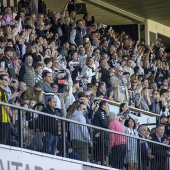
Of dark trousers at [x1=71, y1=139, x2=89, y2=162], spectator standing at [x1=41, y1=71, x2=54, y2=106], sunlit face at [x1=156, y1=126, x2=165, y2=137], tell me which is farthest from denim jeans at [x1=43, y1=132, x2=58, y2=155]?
sunlit face at [x1=156, y1=126, x2=165, y2=137]

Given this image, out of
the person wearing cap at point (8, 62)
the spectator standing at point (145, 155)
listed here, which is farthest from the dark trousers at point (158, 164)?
the person wearing cap at point (8, 62)

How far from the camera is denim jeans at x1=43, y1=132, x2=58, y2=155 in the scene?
53.6ft

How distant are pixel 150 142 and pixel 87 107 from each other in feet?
5.94

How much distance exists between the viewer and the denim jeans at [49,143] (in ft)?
53.6

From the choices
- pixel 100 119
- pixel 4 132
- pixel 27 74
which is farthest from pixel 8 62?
pixel 4 132

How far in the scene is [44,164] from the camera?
1662cm

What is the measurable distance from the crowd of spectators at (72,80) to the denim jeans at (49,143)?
2 centimetres

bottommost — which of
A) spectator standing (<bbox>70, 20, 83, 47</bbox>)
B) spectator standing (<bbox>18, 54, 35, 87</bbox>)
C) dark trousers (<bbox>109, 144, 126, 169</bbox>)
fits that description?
dark trousers (<bbox>109, 144, 126, 169</bbox>)

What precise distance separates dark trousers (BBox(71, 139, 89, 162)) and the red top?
71cm

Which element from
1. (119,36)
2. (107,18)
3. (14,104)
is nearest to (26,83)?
(14,104)

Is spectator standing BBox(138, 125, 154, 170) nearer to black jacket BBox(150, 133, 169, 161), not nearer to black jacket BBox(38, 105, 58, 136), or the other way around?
black jacket BBox(150, 133, 169, 161)

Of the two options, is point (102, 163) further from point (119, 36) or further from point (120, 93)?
point (119, 36)

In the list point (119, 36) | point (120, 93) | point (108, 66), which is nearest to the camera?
point (120, 93)

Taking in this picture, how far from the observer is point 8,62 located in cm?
1941
